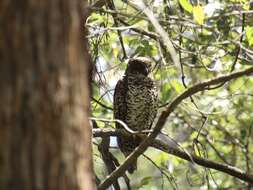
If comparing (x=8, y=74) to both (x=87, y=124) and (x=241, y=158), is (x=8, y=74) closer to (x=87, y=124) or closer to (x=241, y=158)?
(x=87, y=124)

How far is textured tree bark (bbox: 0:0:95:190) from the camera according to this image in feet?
4.94

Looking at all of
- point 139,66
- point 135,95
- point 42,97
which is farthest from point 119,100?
point 42,97

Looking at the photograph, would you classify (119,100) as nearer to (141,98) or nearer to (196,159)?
(141,98)

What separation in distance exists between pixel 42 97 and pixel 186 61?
12.3 feet

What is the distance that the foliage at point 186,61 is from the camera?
12.1ft

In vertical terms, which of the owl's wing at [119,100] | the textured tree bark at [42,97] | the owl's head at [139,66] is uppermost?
the textured tree bark at [42,97]

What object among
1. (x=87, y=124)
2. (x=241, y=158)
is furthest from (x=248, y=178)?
(x=241, y=158)

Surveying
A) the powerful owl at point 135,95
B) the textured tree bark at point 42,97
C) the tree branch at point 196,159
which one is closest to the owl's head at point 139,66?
the powerful owl at point 135,95

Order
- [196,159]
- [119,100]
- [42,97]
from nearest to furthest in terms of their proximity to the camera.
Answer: [42,97] < [196,159] < [119,100]

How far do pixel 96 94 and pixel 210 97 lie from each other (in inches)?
52.6

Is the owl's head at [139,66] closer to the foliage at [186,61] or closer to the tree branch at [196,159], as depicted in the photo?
the foliage at [186,61]

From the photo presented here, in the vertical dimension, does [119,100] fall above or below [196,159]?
below

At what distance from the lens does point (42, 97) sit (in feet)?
5.06

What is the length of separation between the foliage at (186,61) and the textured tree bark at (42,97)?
2.72ft
